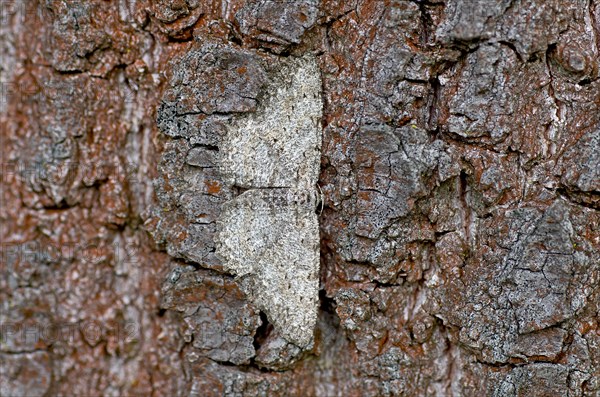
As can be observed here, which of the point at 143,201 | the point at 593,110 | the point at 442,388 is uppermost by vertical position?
the point at 593,110

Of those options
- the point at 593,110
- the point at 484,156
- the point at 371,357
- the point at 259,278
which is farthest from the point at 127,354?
the point at 593,110

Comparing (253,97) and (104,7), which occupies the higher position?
(104,7)

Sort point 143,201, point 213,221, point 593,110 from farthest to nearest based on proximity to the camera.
→ point 143,201
point 213,221
point 593,110

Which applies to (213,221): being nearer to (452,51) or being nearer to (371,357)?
(371,357)

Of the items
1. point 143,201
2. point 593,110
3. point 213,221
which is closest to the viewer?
point 593,110
